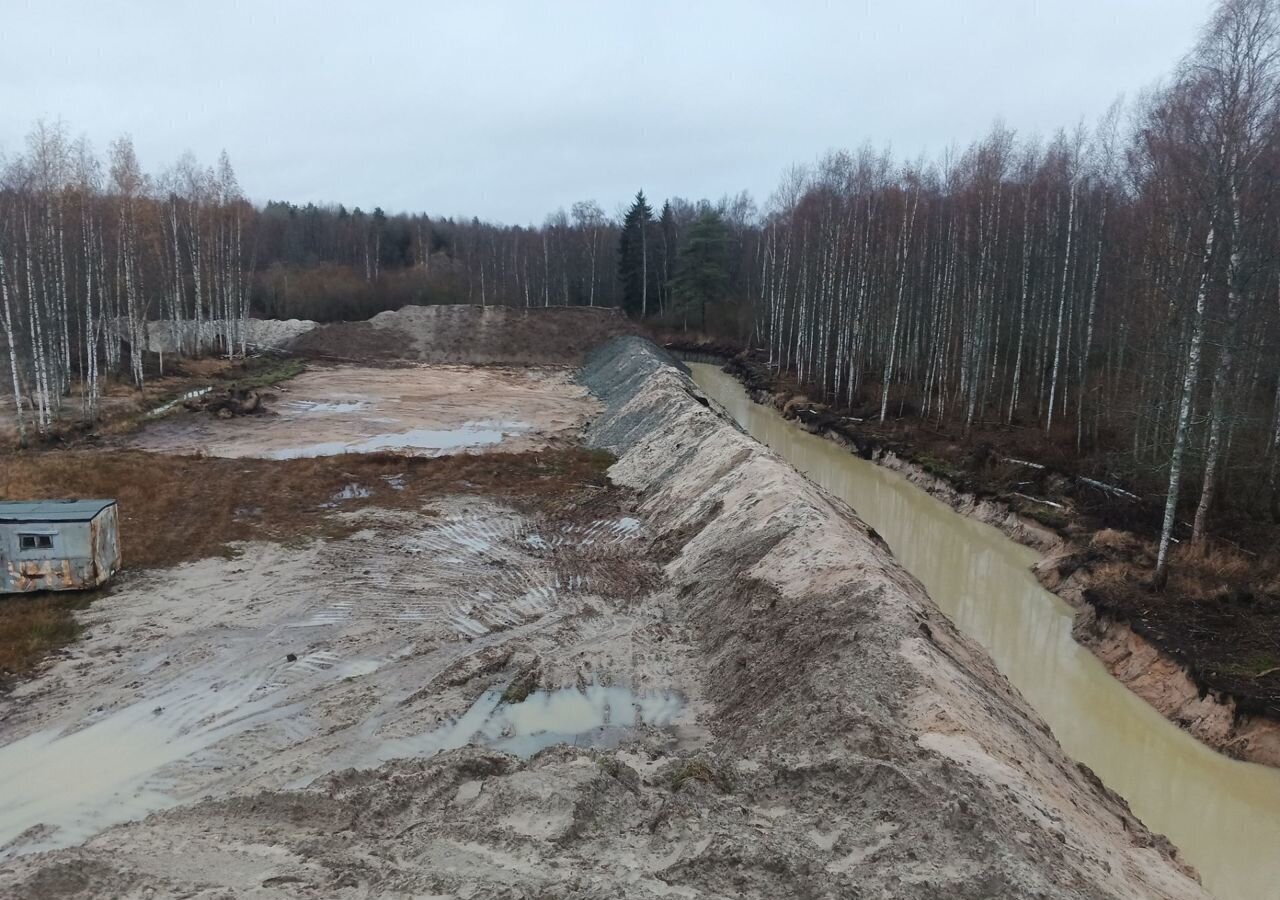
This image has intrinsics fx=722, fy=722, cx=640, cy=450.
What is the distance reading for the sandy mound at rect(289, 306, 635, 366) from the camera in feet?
153

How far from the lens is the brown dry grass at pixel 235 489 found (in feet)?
43.9

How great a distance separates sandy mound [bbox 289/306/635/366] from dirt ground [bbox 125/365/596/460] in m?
7.80

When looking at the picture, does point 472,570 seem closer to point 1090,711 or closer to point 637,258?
point 1090,711

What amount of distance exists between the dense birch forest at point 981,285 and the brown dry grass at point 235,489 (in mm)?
5301

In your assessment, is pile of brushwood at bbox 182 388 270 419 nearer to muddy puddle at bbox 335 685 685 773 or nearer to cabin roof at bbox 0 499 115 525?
cabin roof at bbox 0 499 115 525

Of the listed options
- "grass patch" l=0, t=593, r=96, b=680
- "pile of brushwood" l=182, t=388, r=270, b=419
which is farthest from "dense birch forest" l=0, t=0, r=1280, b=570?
"grass patch" l=0, t=593, r=96, b=680

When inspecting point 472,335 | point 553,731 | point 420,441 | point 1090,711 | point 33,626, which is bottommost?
point 1090,711

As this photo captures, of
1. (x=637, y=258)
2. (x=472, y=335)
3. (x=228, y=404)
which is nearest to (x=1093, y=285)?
(x=228, y=404)

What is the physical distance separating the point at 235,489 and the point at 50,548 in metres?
6.11

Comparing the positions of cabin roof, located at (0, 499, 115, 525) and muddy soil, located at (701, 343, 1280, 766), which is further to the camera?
cabin roof, located at (0, 499, 115, 525)

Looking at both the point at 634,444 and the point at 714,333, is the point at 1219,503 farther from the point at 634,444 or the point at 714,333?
the point at 714,333

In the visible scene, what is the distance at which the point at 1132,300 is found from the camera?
64.0 feet

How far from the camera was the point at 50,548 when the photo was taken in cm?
1115

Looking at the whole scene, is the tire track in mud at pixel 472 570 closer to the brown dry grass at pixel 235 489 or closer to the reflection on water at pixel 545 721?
the brown dry grass at pixel 235 489
